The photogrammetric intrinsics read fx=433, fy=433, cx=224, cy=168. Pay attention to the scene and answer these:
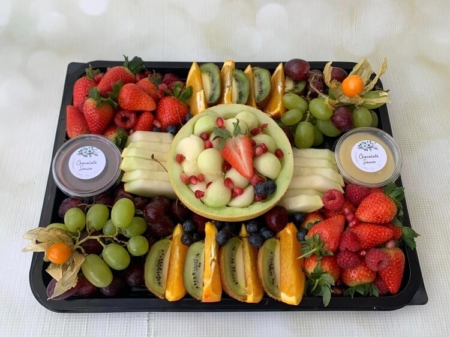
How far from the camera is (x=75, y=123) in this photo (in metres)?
1.52

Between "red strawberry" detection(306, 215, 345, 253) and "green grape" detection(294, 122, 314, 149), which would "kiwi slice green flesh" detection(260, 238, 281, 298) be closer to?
"red strawberry" detection(306, 215, 345, 253)

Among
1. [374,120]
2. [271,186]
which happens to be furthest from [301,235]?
[374,120]

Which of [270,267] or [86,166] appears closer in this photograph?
[270,267]

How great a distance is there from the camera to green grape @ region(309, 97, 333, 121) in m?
1.50

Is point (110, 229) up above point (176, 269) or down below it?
above

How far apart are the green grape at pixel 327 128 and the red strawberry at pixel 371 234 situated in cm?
39

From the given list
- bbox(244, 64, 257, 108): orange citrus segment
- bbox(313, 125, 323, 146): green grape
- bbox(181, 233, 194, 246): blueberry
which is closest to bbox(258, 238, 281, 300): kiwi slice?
bbox(181, 233, 194, 246): blueberry

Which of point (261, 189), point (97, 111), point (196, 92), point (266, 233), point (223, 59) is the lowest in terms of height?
point (266, 233)

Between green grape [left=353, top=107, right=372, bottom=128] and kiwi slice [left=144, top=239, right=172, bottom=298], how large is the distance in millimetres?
777

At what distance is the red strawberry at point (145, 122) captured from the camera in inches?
60.4

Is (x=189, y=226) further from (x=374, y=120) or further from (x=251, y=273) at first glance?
(x=374, y=120)

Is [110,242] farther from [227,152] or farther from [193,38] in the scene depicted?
[193,38]

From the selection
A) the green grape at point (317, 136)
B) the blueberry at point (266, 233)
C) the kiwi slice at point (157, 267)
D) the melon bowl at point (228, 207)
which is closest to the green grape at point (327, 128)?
the green grape at point (317, 136)

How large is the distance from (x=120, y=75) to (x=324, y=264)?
0.96 meters
